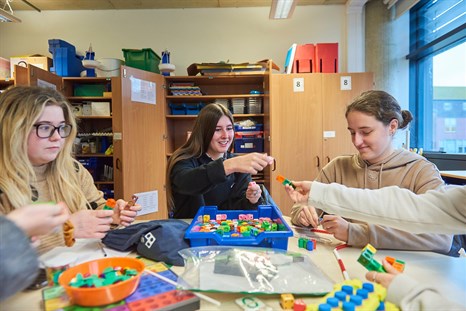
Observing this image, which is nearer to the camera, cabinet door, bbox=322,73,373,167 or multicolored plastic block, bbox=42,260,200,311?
multicolored plastic block, bbox=42,260,200,311

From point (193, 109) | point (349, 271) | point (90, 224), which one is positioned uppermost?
point (193, 109)

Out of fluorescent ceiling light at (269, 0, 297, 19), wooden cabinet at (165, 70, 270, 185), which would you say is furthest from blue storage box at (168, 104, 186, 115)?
fluorescent ceiling light at (269, 0, 297, 19)

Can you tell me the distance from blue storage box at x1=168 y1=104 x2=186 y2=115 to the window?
10.4 ft

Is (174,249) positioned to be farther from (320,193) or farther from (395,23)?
(395,23)

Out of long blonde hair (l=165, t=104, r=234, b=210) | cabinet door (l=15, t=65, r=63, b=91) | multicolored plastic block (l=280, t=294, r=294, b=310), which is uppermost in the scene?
cabinet door (l=15, t=65, r=63, b=91)

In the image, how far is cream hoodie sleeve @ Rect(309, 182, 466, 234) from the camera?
35.3 inches

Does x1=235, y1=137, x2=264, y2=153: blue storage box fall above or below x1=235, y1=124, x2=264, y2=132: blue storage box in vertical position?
below

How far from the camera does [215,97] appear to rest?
3.70 m

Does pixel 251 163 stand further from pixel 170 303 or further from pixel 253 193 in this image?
pixel 170 303

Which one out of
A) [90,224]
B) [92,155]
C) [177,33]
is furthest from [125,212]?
[177,33]

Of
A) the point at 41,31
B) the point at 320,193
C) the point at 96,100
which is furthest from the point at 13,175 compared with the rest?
the point at 41,31

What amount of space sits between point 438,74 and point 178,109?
11.1ft

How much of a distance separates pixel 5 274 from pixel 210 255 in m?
0.53

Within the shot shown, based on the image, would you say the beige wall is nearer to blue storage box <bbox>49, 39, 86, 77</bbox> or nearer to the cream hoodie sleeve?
blue storage box <bbox>49, 39, 86, 77</bbox>
